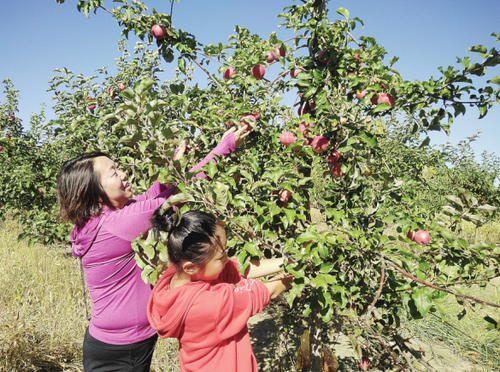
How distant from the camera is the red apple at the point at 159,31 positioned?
6.71ft

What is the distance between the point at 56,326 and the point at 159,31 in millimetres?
2906

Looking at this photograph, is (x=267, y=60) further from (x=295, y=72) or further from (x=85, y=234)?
(x=85, y=234)

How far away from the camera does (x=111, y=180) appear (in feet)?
4.75

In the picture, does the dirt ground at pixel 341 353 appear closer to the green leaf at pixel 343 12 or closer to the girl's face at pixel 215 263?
the girl's face at pixel 215 263

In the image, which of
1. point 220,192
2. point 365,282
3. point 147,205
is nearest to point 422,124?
point 365,282

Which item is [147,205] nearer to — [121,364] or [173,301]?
[173,301]

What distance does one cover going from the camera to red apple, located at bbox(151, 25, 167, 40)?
2046mm

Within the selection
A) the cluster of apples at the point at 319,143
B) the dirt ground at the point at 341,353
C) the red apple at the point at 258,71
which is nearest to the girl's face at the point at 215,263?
the cluster of apples at the point at 319,143

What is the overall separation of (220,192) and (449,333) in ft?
13.0

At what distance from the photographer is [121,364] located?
1.51 metres

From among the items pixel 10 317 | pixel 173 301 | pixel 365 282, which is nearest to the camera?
pixel 173 301

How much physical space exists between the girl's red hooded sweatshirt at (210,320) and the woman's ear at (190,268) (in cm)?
5

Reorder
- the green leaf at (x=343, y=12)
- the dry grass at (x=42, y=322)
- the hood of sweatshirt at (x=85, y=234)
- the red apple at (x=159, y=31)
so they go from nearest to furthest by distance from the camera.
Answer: the hood of sweatshirt at (x=85, y=234) → the green leaf at (x=343, y=12) → the red apple at (x=159, y=31) → the dry grass at (x=42, y=322)

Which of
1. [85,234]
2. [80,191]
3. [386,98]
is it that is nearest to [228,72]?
[386,98]
